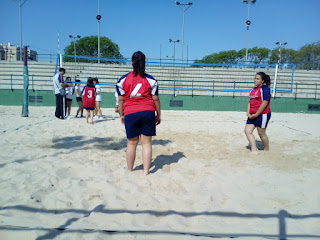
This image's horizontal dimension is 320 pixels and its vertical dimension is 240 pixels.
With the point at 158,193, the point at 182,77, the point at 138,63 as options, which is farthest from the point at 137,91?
the point at 182,77

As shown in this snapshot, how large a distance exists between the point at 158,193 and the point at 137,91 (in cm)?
118

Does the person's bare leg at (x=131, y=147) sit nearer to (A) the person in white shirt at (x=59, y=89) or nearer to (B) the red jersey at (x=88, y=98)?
(B) the red jersey at (x=88, y=98)

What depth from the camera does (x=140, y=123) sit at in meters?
2.92

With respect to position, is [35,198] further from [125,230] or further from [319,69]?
[319,69]

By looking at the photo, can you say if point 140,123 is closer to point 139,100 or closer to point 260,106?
point 139,100

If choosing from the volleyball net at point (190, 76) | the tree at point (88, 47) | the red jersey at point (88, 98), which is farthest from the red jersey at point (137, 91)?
→ the tree at point (88, 47)

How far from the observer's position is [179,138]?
5598 millimetres

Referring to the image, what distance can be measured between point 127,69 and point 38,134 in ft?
38.9

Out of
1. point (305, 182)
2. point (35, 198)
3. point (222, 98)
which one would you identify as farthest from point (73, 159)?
point (222, 98)

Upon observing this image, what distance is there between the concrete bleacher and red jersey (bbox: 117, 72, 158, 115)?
Result: 12.1m

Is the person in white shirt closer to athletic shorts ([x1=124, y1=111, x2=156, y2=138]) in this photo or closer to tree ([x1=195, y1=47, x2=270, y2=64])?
athletic shorts ([x1=124, y1=111, x2=156, y2=138])

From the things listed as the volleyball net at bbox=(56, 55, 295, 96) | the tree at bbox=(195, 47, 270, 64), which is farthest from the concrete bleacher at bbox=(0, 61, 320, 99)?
the tree at bbox=(195, 47, 270, 64)

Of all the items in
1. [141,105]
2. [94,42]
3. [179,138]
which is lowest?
[179,138]

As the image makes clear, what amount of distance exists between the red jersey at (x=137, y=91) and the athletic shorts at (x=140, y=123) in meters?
0.05
